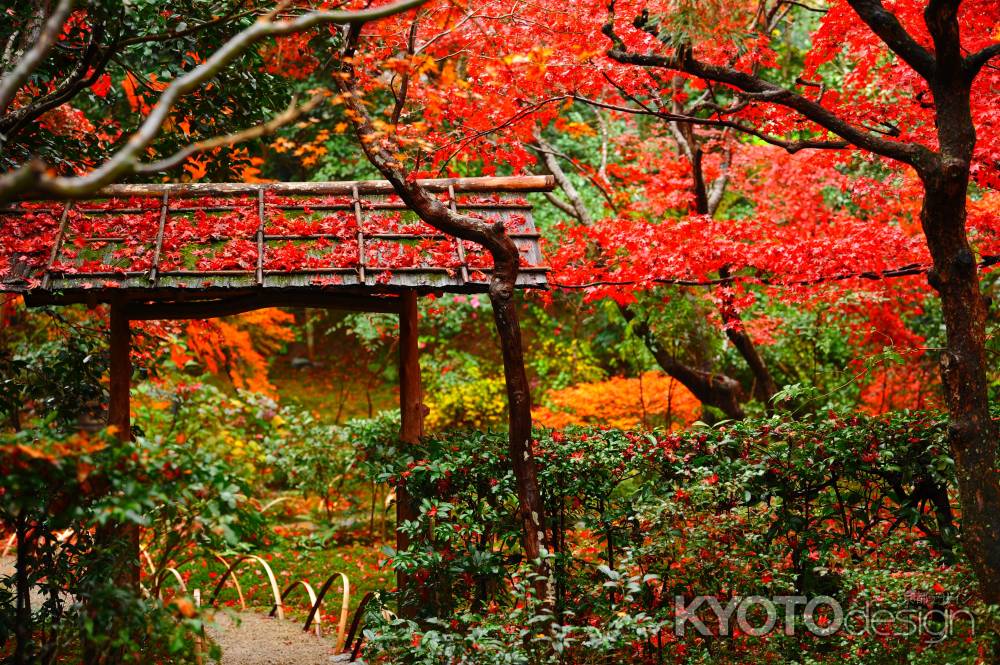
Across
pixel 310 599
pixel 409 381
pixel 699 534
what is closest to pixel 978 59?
pixel 699 534

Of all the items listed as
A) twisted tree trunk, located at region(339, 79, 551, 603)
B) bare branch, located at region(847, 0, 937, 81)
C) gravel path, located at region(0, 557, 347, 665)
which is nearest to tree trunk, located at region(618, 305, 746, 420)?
twisted tree trunk, located at region(339, 79, 551, 603)

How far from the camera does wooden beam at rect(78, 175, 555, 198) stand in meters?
6.11

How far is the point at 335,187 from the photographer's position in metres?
6.34

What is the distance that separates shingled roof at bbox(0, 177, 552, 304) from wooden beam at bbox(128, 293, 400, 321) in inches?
6.4

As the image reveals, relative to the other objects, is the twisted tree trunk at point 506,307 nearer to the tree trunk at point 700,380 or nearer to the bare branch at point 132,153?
the bare branch at point 132,153

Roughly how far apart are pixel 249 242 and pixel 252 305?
0.53m

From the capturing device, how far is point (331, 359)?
16484 millimetres

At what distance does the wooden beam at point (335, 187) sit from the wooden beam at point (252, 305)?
0.82 m

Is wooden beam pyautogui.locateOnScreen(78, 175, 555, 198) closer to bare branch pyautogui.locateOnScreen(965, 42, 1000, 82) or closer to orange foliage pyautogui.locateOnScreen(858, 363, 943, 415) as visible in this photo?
bare branch pyautogui.locateOnScreen(965, 42, 1000, 82)

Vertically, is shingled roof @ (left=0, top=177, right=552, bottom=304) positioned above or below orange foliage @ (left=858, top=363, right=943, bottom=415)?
above

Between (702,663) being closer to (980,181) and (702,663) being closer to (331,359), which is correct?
(980,181)

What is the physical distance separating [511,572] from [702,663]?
137cm

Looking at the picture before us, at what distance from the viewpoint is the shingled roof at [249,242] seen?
537 centimetres

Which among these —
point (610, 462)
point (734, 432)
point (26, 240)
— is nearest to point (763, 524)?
point (734, 432)
